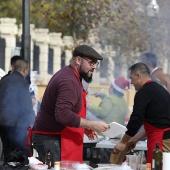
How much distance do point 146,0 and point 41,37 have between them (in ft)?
16.0

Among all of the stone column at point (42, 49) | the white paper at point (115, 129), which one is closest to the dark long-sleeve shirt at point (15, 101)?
the white paper at point (115, 129)

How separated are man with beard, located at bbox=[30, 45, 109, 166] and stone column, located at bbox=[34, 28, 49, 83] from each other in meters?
24.2

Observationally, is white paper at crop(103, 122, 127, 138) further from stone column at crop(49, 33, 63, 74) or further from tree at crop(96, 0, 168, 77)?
stone column at crop(49, 33, 63, 74)

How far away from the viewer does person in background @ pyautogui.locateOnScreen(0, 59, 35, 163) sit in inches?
392

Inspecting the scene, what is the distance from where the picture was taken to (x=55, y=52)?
113 ft

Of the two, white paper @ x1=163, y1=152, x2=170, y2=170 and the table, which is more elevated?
white paper @ x1=163, y1=152, x2=170, y2=170

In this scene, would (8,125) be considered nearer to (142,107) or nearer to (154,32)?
(142,107)

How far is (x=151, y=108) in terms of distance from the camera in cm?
766

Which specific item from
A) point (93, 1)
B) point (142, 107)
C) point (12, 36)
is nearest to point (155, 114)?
point (142, 107)

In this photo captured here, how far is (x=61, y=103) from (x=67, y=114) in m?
0.12

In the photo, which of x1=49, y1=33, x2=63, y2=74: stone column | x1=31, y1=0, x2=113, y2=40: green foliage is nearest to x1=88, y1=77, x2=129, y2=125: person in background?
x1=31, y1=0, x2=113, y2=40: green foliage

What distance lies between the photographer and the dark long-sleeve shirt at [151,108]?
301 inches

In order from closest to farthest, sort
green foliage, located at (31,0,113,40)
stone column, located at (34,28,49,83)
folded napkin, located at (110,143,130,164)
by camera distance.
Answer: folded napkin, located at (110,143,130,164)
green foliage, located at (31,0,113,40)
stone column, located at (34,28,49,83)

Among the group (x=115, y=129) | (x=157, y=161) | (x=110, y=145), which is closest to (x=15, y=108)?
(x=110, y=145)
